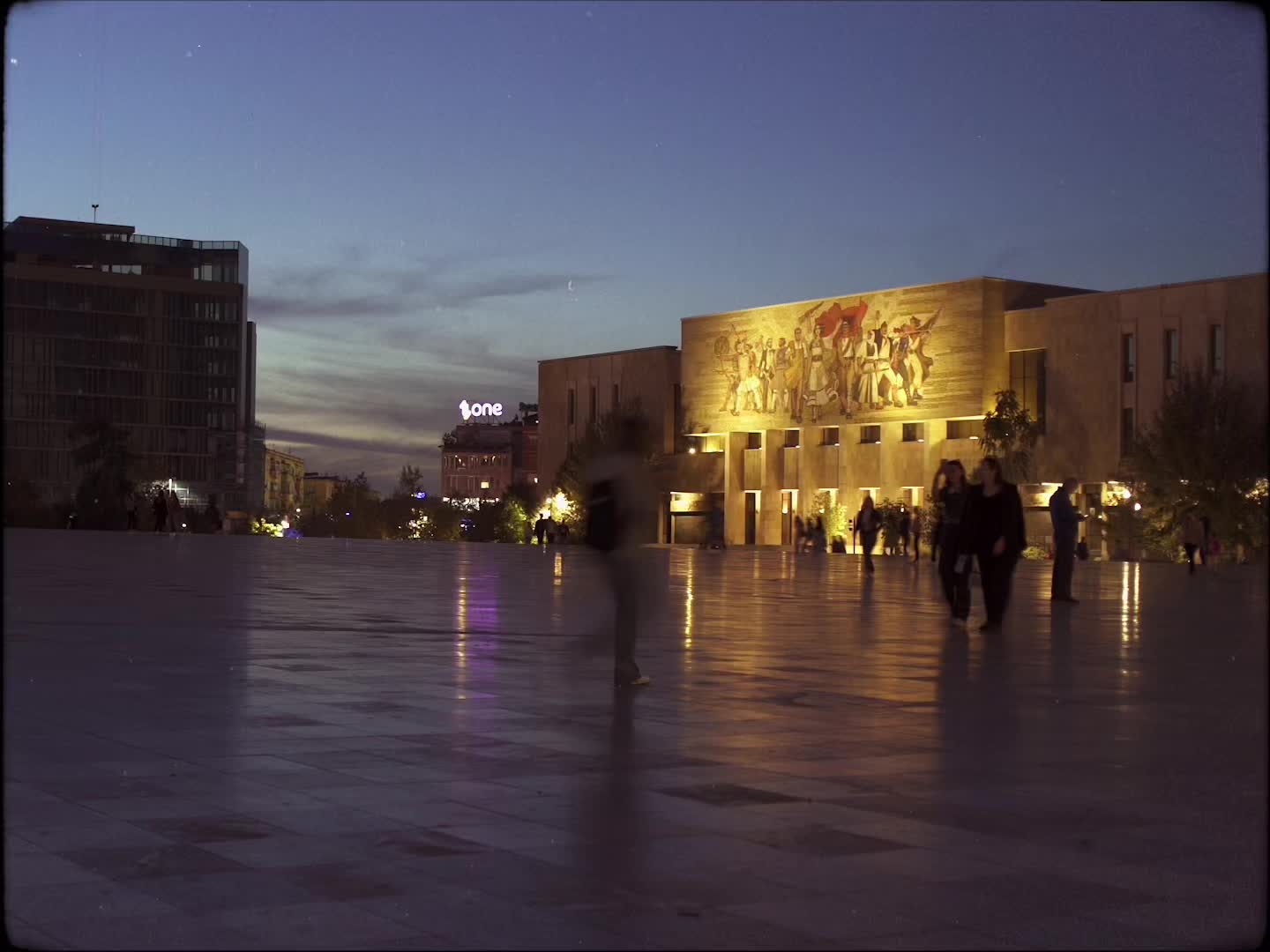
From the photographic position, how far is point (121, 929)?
403cm

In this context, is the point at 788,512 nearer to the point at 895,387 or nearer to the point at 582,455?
the point at 895,387

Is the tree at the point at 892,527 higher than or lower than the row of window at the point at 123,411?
lower

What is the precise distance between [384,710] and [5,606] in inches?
261

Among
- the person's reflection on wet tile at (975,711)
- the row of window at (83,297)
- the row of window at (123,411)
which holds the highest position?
the row of window at (83,297)

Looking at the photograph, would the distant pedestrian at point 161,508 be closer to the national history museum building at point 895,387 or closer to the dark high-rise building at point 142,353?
the national history museum building at point 895,387

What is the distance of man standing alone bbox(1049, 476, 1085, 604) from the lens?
872 inches

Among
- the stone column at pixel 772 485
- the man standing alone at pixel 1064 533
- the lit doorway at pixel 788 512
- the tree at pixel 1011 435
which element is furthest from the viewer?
the stone column at pixel 772 485

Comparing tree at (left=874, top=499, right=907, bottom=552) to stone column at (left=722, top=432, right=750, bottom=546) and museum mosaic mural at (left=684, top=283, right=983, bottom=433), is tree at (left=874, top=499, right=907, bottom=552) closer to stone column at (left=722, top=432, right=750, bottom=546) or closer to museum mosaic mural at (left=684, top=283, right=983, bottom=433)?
museum mosaic mural at (left=684, top=283, right=983, bottom=433)

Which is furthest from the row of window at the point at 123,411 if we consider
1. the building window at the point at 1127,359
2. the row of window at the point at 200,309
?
the building window at the point at 1127,359

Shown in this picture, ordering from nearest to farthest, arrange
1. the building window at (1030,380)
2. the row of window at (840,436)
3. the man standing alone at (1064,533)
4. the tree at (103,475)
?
the man standing alone at (1064,533)
the building window at (1030,380)
the row of window at (840,436)
the tree at (103,475)

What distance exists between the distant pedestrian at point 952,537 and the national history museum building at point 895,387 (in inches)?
1810

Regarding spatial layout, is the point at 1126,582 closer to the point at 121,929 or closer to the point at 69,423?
the point at 121,929

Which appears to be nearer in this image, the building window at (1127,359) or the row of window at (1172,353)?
the row of window at (1172,353)

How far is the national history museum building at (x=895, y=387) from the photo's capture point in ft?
247
